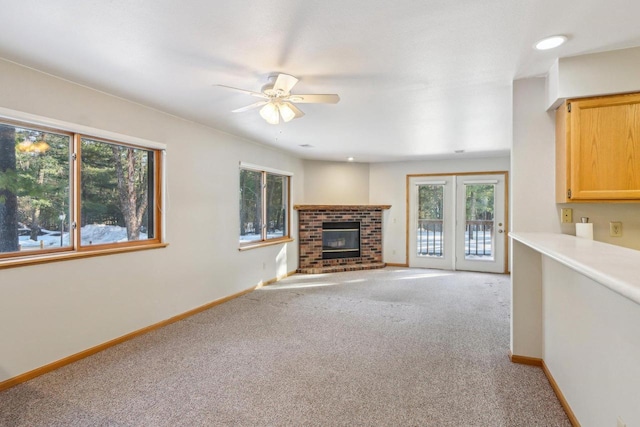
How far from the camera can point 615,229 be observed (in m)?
2.44

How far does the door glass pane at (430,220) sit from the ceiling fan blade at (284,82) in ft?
→ 17.4

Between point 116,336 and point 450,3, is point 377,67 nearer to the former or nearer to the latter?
point 450,3

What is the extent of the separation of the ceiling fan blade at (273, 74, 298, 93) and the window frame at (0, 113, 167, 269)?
176cm

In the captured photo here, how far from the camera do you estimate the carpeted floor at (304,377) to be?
6.84 ft

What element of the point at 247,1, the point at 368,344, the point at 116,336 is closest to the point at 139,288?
the point at 116,336

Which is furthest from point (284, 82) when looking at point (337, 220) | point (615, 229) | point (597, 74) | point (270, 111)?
point (337, 220)

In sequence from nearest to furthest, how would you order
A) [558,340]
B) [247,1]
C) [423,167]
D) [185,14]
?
[247,1]
[185,14]
[558,340]
[423,167]

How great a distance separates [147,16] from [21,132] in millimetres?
1629

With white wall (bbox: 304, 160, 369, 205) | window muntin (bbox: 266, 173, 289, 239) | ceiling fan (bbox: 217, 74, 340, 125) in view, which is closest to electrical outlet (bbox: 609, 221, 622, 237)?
ceiling fan (bbox: 217, 74, 340, 125)

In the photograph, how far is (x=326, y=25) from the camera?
1.90m

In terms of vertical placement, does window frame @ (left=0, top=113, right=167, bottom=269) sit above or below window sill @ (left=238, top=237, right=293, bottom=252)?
above

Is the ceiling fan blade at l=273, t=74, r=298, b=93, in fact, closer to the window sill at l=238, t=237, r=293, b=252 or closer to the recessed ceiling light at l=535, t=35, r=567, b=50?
the recessed ceiling light at l=535, t=35, r=567, b=50

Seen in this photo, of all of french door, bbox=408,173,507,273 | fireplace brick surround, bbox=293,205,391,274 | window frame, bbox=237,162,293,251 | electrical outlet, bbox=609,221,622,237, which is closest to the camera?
electrical outlet, bbox=609,221,622,237

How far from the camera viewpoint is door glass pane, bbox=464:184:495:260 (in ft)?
22.1
